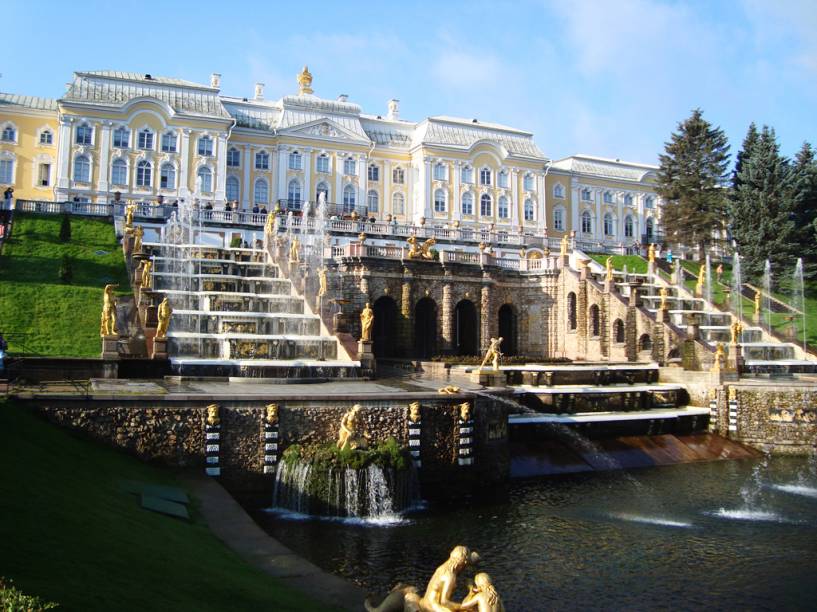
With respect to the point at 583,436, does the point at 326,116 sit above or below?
above

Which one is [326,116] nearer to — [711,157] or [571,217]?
[571,217]

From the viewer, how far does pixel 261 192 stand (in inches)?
2601

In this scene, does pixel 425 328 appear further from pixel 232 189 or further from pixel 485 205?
pixel 485 205

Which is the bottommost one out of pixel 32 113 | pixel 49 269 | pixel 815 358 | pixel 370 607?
pixel 370 607

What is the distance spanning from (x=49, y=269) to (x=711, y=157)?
5359cm

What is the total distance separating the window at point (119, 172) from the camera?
59.3 meters

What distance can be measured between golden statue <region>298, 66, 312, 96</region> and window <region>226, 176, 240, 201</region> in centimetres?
1457

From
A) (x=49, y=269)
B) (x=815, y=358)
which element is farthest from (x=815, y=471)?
(x=49, y=269)

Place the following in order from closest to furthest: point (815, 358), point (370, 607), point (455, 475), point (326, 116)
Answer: point (370, 607), point (455, 475), point (815, 358), point (326, 116)

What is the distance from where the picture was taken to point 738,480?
2380cm

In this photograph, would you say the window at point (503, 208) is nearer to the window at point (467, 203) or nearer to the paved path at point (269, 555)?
the window at point (467, 203)

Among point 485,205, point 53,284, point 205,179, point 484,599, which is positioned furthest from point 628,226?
point 484,599

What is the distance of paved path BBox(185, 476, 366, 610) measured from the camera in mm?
10953

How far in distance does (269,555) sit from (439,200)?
5935 centimetres
